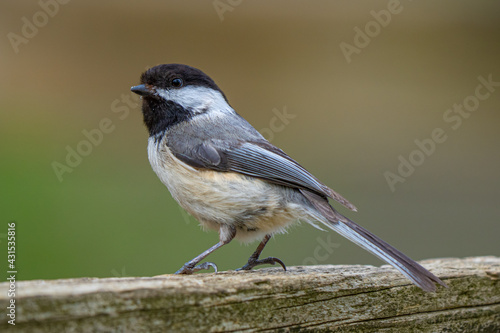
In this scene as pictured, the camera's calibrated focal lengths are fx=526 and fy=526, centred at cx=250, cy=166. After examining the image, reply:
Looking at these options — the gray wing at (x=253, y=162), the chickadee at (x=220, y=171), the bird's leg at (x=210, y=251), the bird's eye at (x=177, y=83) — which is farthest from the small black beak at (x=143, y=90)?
the bird's leg at (x=210, y=251)

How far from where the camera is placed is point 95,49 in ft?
14.0

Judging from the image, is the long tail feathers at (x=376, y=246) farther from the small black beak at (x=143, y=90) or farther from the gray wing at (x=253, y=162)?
the small black beak at (x=143, y=90)

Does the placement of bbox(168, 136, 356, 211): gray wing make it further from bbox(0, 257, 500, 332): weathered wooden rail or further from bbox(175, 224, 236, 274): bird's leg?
bbox(0, 257, 500, 332): weathered wooden rail

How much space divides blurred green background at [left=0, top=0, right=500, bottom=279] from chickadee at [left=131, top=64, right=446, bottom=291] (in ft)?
4.16

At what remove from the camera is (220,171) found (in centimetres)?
220

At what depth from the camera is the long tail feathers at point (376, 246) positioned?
4.96 feet

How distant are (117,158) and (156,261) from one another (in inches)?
49.3

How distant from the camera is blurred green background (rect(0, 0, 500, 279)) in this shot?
3.78m

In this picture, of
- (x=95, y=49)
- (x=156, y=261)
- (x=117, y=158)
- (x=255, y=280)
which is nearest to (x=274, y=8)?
(x=95, y=49)

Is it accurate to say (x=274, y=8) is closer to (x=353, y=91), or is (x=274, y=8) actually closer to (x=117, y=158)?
(x=353, y=91)

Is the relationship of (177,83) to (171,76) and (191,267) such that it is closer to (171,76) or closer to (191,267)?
(171,76)

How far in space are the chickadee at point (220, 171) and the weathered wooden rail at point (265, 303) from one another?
36cm

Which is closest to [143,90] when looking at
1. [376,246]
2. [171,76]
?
[171,76]

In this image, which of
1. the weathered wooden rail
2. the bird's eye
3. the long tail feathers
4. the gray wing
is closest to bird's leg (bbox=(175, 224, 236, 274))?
the gray wing
